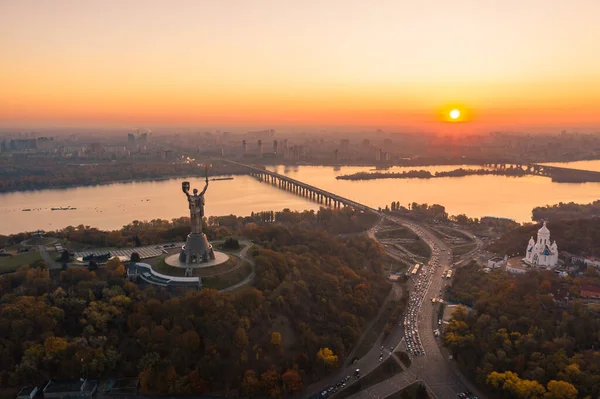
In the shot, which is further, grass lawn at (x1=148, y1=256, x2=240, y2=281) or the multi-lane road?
grass lawn at (x1=148, y1=256, x2=240, y2=281)

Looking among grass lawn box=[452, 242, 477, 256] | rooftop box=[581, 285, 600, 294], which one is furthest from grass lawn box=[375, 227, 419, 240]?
rooftop box=[581, 285, 600, 294]

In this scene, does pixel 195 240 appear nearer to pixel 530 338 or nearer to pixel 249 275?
pixel 249 275

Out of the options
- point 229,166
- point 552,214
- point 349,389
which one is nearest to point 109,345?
point 349,389

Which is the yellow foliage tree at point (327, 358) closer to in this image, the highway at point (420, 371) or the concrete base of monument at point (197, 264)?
the highway at point (420, 371)

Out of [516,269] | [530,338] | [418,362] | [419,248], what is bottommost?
[418,362]

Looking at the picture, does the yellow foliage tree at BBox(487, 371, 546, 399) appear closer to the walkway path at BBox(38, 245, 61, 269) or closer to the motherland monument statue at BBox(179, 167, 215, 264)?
the motherland monument statue at BBox(179, 167, 215, 264)

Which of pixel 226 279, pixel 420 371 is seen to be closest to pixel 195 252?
pixel 226 279
